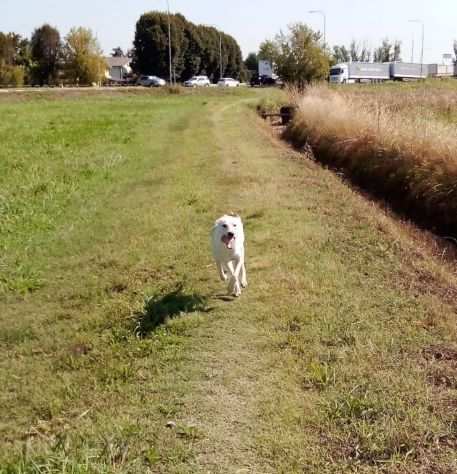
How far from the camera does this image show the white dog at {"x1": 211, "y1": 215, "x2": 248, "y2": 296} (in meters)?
5.94

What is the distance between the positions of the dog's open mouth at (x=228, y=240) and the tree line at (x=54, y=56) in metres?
75.8

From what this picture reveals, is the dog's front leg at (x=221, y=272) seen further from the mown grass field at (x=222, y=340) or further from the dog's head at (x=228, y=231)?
the dog's head at (x=228, y=231)

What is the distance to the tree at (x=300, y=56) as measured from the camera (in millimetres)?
46750

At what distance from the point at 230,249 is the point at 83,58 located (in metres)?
77.8

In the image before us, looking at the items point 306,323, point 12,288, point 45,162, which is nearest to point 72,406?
point 306,323

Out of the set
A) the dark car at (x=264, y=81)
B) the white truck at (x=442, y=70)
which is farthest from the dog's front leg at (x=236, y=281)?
the white truck at (x=442, y=70)

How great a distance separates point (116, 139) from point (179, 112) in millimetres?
14318

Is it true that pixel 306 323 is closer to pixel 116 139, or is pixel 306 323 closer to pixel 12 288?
pixel 12 288

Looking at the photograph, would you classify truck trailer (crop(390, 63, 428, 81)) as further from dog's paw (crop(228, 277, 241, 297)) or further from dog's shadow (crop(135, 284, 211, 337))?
dog's shadow (crop(135, 284, 211, 337))

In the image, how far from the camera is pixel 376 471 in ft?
11.3

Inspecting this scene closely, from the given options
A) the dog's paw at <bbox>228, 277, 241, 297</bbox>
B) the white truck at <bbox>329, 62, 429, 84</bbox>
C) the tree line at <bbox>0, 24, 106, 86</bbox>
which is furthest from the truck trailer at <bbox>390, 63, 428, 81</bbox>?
the dog's paw at <bbox>228, 277, 241, 297</bbox>

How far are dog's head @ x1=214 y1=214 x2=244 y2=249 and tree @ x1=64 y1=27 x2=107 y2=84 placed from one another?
76.1 meters

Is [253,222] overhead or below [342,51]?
below

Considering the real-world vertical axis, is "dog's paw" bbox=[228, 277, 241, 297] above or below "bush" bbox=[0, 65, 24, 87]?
below
